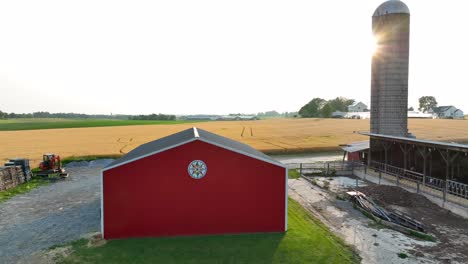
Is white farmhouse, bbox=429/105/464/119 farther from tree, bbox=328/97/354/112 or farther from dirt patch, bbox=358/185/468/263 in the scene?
dirt patch, bbox=358/185/468/263

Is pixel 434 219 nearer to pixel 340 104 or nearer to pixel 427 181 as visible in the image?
pixel 427 181

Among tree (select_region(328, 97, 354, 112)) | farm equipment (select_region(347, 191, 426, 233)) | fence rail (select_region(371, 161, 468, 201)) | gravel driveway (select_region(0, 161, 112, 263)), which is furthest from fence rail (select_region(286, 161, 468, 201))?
tree (select_region(328, 97, 354, 112))

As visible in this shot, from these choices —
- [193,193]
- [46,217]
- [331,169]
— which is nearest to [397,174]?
[331,169]

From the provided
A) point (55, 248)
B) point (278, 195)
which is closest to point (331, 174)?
point (278, 195)

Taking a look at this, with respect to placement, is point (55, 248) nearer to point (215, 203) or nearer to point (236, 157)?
point (215, 203)

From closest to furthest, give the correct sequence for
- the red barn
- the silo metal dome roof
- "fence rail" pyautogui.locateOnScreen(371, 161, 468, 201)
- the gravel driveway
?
the gravel driveway → the red barn → "fence rail" pyautogui.locateOnScreen(371, 161, 468, 201) → the silo metal dome roof

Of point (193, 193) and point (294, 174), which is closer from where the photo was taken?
point (193, 193)
